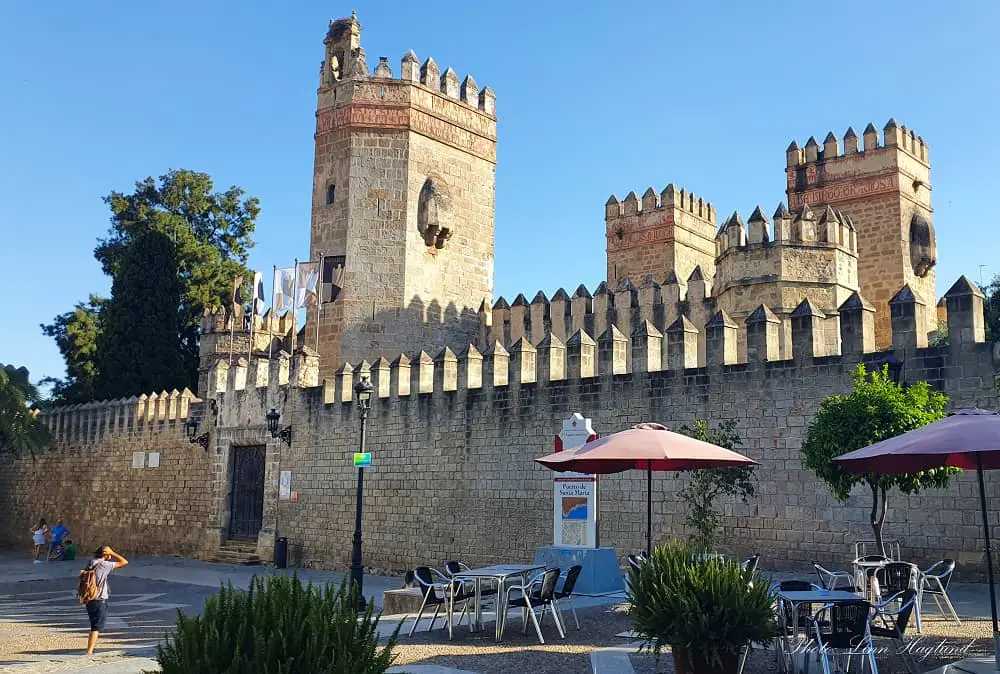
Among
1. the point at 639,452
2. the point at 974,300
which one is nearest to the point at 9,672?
the point at 639,452

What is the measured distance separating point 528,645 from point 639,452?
1.97 m

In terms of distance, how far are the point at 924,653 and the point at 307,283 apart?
1780 centimetres

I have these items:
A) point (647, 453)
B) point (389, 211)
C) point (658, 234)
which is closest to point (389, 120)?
point (389, 211)

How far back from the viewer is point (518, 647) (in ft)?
27.0

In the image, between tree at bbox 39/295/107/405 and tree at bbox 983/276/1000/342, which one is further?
tree at bbox 39/295/107/405

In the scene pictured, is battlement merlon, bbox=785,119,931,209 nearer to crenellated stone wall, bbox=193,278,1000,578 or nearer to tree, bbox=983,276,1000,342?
tree, bbox=983,276,1000,342

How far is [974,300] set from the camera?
11.4 metres

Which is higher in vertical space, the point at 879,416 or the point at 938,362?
the point at 938,362

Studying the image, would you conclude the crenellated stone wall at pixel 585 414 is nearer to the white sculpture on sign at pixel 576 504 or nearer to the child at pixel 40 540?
the white sculpture on sign at pixel 576 504

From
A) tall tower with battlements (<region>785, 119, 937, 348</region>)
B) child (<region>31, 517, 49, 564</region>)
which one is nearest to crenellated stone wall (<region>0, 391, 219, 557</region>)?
child (<region>31, 517, 49, 564</region>)

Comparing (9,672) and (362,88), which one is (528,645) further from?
(362,88)

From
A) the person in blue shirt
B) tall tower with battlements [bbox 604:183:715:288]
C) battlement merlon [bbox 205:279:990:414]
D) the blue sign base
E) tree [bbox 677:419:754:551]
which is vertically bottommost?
the person in blue shirt

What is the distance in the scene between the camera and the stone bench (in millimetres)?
10898

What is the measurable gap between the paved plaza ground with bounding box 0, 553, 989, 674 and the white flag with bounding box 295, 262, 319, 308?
8.36 m
